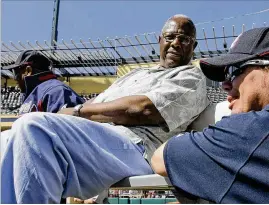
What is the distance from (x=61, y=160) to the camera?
1.13 m

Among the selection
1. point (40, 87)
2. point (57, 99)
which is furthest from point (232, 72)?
point (40, 87)

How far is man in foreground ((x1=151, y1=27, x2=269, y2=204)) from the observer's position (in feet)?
2.92

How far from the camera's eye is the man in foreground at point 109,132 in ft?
3.47

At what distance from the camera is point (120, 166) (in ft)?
4.20

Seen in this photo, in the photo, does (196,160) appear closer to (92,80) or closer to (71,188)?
(71,188)

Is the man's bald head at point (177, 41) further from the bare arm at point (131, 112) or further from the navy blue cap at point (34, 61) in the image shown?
the navy blue cap at point (34, 61)

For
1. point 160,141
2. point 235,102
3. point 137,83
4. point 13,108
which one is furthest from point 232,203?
point 13,108

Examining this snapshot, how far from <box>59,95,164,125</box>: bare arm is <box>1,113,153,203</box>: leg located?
0.11 metres

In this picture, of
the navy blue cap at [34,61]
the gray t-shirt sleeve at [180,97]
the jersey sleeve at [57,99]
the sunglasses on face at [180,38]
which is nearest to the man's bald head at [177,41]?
the sunglasses on face at [180,38]

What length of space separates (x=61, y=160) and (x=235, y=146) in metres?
0.43

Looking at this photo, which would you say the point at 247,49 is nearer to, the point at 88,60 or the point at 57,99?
the point at 57,99

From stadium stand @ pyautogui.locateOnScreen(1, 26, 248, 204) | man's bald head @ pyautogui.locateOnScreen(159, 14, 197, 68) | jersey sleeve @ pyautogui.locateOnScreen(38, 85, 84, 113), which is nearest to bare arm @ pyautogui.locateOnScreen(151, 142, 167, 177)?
man's bald head @ pyautogui.locateOnScreen(159, 14, 197, 68)

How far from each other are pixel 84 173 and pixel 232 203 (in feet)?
1.44

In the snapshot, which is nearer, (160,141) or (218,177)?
(218,177)
